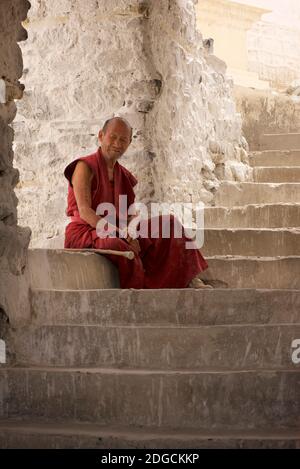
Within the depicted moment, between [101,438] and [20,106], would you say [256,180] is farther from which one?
[101,438]

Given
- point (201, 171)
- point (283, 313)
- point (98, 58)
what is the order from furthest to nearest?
point (201, 171), point (98, 58), point (283, 313)

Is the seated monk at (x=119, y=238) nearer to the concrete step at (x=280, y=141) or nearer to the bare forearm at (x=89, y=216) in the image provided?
the bare forearm at (x=89, y=216)

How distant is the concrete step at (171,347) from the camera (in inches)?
132

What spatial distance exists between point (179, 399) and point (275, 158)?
484cm

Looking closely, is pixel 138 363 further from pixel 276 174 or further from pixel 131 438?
pixel 276 174

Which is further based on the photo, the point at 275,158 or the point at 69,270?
the point at 275,158

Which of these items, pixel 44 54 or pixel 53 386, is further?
pixel 44 54

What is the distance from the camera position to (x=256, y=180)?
7.34m

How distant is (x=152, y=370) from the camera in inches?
131

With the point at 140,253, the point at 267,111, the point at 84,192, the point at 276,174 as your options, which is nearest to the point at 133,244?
the point at 140,253

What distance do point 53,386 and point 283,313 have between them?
3.53 ft

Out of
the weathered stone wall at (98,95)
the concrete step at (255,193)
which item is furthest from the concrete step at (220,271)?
the concrete step at (255,193)

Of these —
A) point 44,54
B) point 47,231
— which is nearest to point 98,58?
point 44,54
